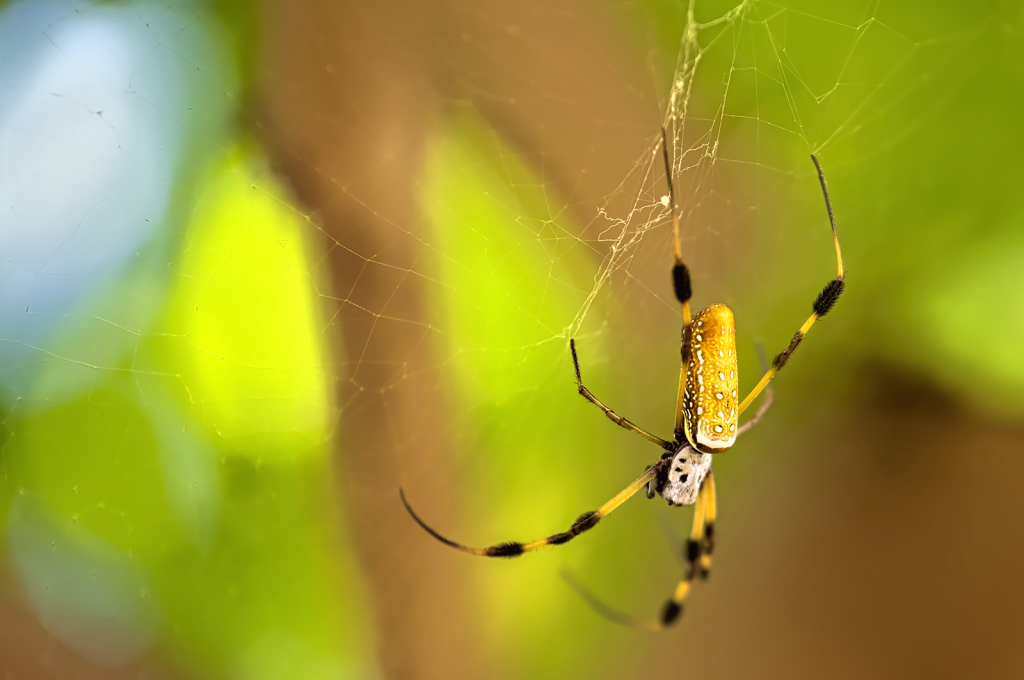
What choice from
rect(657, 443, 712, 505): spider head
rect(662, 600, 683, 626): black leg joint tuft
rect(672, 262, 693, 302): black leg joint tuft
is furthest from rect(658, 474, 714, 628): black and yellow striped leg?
rect(672, 262, 693, 302): black leg joint tuft

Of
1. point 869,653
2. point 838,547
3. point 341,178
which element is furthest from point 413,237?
point 869,653

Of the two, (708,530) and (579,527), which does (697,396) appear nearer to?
(579,527)

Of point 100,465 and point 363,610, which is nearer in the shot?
point 100,465

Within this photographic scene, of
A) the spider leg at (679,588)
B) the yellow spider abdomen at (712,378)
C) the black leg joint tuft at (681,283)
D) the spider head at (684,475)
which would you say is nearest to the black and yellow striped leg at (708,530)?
the spider leg at (679,588)

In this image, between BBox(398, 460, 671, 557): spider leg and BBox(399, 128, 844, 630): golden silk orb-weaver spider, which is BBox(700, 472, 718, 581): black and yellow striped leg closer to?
BBox(399, 128, 844, 630): golden silk orb-weaver spider

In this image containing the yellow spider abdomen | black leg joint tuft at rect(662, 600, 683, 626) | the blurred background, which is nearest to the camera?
the yellow spider abdomen

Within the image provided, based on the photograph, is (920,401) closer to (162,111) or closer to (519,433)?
(519,433)

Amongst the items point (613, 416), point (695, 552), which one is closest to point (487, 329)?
point (613, 416)
